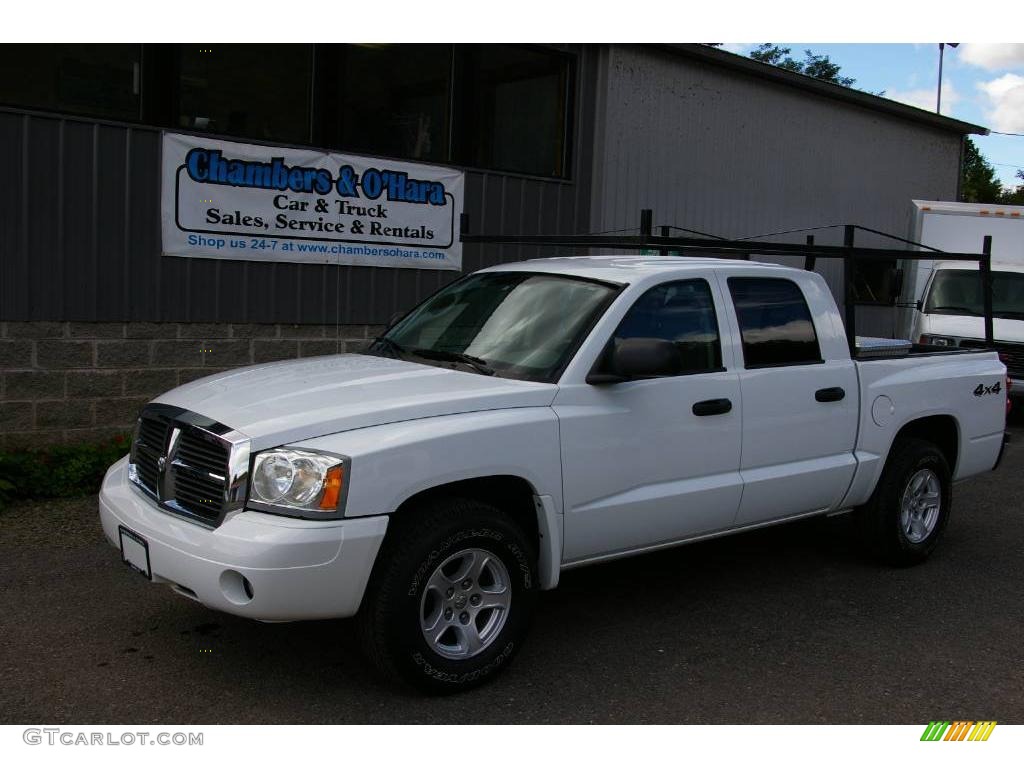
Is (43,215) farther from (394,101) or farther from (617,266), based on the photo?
(617,266)

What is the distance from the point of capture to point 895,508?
20.1 ft

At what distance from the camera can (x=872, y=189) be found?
663 inches

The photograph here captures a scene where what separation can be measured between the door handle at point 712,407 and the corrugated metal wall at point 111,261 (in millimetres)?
5446

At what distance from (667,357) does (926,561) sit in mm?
3096

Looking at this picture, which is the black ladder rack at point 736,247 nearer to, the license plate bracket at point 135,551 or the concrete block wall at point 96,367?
the license plate bracket at point 135,551

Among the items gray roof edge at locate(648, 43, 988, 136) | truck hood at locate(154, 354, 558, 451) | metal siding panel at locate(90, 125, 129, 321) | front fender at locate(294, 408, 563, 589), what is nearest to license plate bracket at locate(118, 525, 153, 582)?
truck hood at locate(154, 354, 558, 451)

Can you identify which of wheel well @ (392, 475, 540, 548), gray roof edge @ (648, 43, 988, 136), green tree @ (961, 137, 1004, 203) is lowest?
wheel well @ (392, 475, 540, 548)

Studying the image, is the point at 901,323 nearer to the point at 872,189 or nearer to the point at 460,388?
the point at 872,189

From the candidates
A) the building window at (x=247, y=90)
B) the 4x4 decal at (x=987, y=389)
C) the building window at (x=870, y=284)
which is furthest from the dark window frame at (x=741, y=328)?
the building window at (x=870, y=284)

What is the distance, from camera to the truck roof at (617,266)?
16.7ft

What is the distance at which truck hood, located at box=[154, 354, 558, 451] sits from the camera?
13.1 feet

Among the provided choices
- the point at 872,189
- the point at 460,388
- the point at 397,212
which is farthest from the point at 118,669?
the point at 872,189

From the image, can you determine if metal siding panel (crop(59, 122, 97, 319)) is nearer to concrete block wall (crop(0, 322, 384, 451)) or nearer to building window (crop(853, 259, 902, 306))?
concrete block wall (crop(0, 322, 384, 451))

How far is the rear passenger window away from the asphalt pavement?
1371 mm
